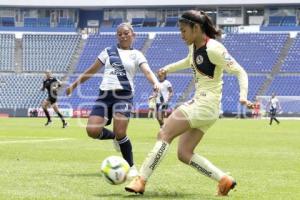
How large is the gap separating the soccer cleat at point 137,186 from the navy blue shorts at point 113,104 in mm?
2472

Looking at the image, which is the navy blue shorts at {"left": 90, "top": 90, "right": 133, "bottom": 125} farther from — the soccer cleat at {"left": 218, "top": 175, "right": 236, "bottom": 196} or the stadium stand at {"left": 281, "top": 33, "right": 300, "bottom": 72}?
the stadium stand at {"left": 281, "top": 33, "right": 300, "bottom": 72}

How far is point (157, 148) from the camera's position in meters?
7.80

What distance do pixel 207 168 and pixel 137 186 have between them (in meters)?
0.90

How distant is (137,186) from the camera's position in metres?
7.64

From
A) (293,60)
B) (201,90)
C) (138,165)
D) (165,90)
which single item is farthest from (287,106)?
(201,90)

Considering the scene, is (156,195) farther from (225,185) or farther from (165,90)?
(165,90)

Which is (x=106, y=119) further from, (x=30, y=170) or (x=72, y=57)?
(x=72, y=57)

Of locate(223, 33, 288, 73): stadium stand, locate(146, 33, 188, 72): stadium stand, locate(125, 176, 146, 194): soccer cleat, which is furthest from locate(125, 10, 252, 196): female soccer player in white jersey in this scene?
locate(146, 33, 188, 72): stadium stand

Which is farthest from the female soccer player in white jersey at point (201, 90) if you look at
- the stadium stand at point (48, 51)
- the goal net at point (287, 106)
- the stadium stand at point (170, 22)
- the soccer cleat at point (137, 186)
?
the stadium stand at point (170, 22)

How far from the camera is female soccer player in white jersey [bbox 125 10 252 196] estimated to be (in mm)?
7758

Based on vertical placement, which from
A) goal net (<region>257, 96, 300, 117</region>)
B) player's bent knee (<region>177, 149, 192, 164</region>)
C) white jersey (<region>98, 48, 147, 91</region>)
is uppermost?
white jersey (<region>98, 48, 147, 91</region>)

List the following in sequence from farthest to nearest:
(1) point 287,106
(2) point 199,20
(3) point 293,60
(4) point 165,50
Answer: (4) point 165,50 → (3) point 293,60 → (1) point 287,106 → (2) point 199,20

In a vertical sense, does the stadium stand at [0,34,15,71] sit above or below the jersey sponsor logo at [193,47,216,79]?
below

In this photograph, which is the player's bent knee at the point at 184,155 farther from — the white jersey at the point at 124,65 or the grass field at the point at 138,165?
the white jersey at the point at 124,65
